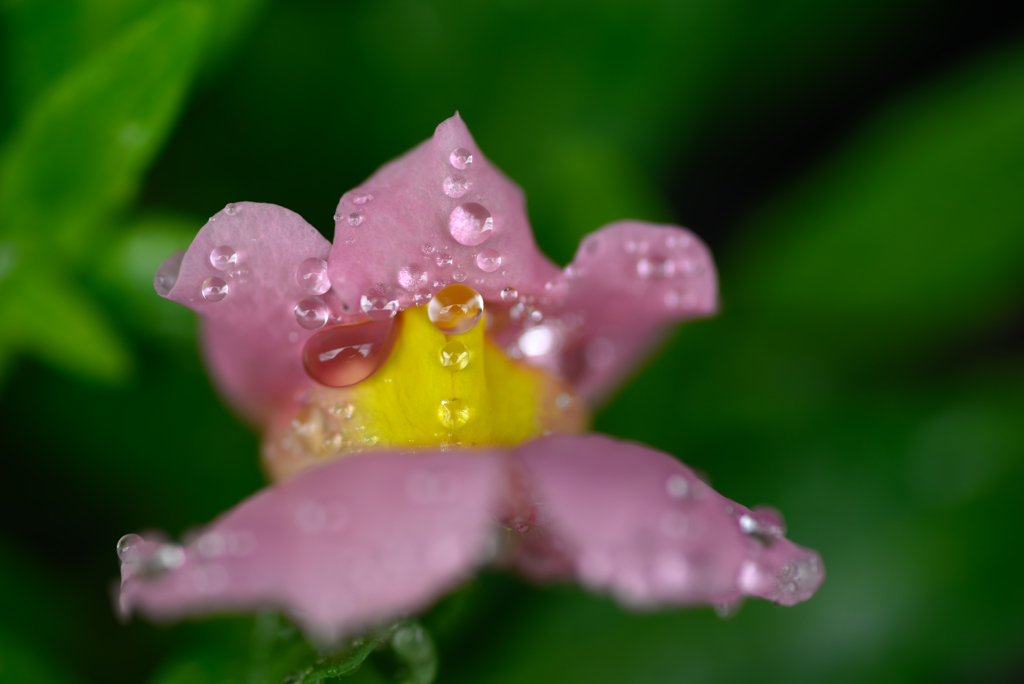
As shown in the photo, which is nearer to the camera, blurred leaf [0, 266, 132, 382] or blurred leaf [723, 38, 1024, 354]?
blurred leaf [0, 266, 132, 382]

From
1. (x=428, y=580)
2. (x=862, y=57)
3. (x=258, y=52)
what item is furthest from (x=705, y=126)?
(x=428, y=580)

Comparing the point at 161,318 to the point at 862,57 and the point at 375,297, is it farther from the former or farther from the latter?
the point at 862,57

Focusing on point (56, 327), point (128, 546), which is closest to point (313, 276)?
point (128, 546)

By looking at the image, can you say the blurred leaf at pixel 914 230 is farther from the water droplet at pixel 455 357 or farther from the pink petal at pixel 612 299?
the water droplet at pixel 455 357

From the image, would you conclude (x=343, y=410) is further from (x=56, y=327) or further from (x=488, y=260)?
(x=56, y=327)

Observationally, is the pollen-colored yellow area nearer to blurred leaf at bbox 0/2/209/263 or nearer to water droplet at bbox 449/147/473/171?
water droplet at bbox 449/147/473/171

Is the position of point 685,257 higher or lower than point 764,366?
higher

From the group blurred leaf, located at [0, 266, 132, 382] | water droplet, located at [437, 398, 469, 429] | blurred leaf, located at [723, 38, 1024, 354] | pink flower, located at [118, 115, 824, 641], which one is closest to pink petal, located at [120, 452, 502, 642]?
pink flower, located at [118, 115, 824, 641]
